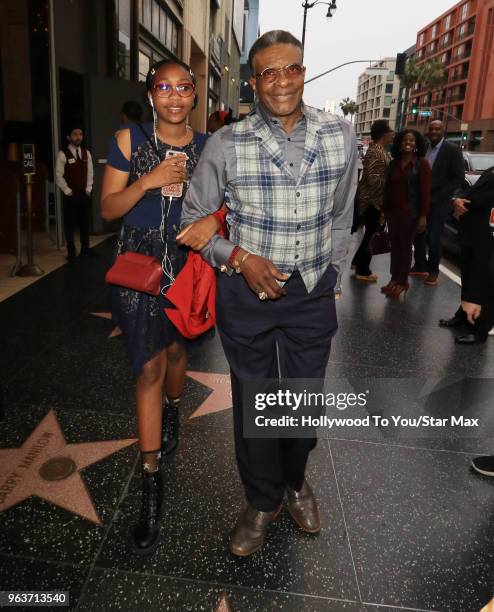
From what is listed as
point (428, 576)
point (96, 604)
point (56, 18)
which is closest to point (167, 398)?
point (96, 604)

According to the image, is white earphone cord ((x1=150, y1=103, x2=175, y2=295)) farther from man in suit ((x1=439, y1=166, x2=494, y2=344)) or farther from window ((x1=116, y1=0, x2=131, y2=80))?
window ((x1=116, y1=0, x2=131, y2=80))

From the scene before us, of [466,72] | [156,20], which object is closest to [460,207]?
[156,20]

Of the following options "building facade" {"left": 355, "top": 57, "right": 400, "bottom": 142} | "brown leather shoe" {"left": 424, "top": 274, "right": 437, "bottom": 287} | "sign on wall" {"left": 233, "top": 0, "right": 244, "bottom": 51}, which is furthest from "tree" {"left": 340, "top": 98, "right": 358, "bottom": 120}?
"brown leather shoe" {"left": 424, "top": 274, "right": 437, "bottom": 287}

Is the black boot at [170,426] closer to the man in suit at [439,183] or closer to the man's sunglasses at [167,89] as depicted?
the man's sunglasses at [167,89]

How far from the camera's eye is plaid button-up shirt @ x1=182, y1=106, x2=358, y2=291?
6.16ft

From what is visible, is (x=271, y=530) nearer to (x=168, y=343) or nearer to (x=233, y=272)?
(x=168, y=343)

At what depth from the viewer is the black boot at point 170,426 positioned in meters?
2.87

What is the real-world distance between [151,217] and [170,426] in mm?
1314

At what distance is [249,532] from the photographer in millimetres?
2209

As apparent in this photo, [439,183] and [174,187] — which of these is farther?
[439,183]

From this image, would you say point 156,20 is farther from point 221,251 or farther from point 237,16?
point 237,16

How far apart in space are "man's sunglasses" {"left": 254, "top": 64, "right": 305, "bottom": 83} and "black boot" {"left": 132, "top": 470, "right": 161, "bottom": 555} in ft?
5.97

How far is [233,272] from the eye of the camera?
6.57 feet

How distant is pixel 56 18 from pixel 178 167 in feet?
26.9
